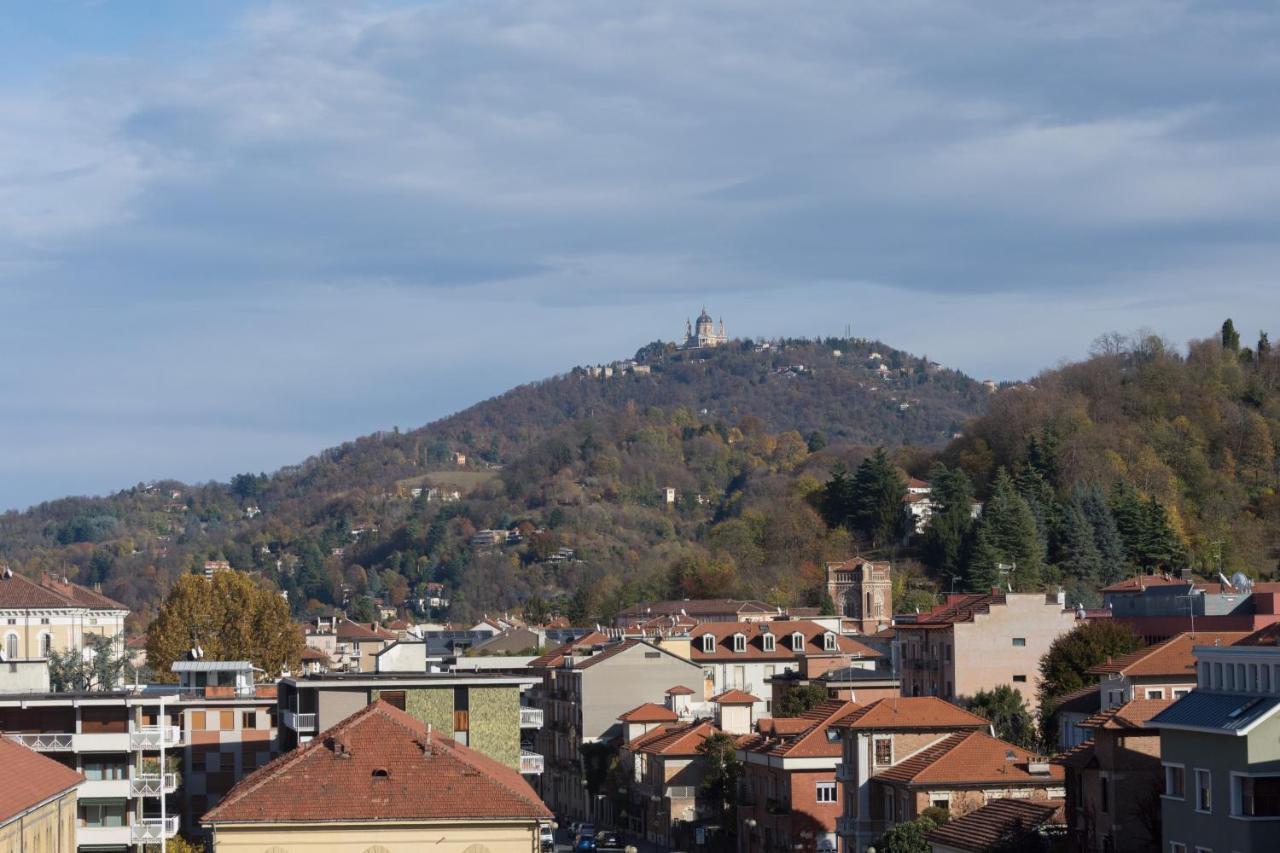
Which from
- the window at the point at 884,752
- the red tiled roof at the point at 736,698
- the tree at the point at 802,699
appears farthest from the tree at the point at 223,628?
the window at the point at 884,752

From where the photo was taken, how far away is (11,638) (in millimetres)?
103062

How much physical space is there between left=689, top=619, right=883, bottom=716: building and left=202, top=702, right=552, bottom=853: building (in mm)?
55473

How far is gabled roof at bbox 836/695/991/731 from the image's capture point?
51.0 m

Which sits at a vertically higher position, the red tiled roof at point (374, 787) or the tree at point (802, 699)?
the red tiled roof at point (374, 787)

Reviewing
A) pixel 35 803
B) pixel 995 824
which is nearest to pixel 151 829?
pixel 35 803

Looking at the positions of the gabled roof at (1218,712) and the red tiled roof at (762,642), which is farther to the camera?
the red tiled roof at (762,642)

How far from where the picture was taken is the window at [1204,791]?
3338cm

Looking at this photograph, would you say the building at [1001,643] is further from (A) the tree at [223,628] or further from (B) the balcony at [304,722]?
(B) the balcony at [304,722]

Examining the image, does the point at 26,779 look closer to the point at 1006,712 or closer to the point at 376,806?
the point at 376,806

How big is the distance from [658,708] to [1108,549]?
40.2 meters

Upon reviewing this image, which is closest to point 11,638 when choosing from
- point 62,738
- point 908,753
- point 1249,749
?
point 62,738

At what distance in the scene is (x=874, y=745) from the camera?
50.8 m

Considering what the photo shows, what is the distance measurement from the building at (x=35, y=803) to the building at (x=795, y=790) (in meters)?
21.7

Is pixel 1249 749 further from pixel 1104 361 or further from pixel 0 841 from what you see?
pixel 1104 361
